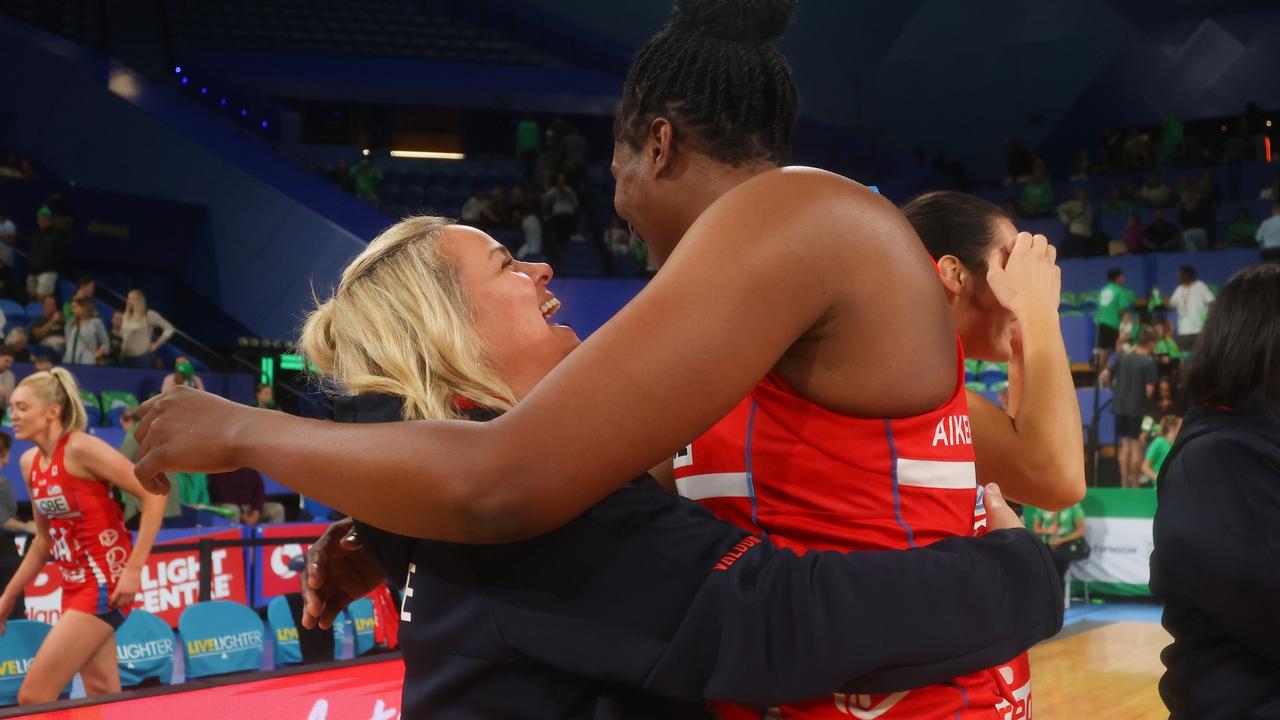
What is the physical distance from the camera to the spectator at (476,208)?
16.2 meters

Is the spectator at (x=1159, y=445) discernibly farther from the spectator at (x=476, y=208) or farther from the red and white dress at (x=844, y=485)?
the red and white dress at (x=844, y=485)

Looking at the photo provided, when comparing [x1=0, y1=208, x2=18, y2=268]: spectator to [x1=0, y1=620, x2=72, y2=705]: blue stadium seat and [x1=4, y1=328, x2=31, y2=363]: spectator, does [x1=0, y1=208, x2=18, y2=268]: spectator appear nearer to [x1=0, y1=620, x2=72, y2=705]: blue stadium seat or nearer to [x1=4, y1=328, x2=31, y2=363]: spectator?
[x1=4, y1=328, x2=31, y2=363]: spectator

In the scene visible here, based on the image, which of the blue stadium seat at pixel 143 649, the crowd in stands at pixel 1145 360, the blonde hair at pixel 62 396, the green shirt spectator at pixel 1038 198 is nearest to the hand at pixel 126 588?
the blonde hair at pixel 62 396

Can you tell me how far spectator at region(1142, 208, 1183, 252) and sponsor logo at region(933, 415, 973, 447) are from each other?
1410 cm

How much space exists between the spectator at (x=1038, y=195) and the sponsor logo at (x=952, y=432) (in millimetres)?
16196

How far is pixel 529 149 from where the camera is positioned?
18.8 m

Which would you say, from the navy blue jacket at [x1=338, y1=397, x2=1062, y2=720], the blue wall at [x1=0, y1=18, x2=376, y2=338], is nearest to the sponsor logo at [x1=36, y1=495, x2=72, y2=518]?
the navy blue jacket at [x1=338, y1=397, x2=1062, y2=720]

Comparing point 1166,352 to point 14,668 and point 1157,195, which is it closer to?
point 1157,195

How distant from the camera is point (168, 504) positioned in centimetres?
842

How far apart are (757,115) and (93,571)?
181 inches

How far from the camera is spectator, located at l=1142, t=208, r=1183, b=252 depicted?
14219 mm

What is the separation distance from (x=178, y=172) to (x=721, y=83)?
51.7 feet

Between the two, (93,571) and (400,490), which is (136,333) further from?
(400,490)

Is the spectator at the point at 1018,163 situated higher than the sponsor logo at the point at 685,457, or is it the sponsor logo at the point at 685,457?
the spectator at the point at 1018,163
